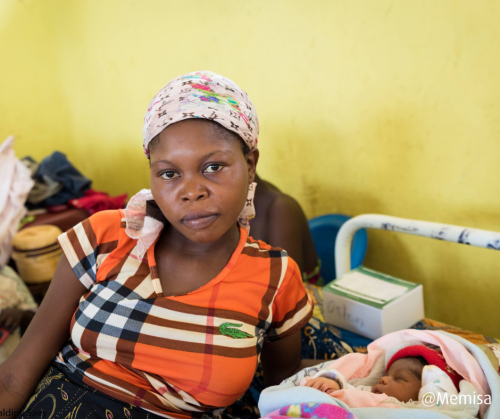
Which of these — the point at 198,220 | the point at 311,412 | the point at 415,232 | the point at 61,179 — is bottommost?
the point at 311,412

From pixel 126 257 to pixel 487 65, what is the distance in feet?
4.27

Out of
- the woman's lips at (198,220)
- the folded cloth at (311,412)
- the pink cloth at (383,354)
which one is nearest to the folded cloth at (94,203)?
the woman's lips at (198,220)

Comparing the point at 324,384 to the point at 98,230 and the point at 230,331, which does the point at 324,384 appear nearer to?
the point at 230,331

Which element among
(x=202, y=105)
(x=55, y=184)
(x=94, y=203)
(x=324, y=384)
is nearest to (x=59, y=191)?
(x=55, y=184)

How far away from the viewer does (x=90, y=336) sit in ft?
3.01

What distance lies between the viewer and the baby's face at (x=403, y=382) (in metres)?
0.91

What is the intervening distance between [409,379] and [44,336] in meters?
0.85

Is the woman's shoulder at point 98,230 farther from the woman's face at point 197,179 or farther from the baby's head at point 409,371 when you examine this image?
the baby's head at point 409,371

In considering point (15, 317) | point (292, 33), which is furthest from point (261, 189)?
point (15, 317)

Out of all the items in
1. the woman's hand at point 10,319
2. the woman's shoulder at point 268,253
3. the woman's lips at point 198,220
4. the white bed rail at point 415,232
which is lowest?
the woman's hand at point 10,319

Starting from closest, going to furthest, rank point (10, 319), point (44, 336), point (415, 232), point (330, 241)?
point (44, 336)
point (415, 232)
point (10, 319)
point (330, 241)

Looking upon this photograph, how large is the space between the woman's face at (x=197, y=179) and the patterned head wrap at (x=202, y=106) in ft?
0.07

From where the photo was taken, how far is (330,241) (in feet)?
6.46

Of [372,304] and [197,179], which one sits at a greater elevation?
[197,179]
